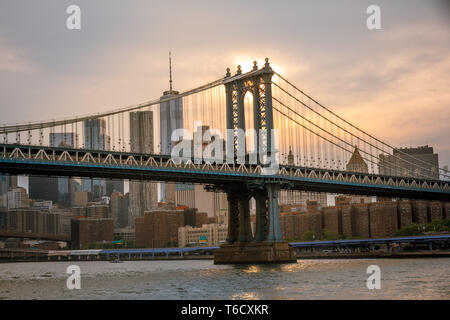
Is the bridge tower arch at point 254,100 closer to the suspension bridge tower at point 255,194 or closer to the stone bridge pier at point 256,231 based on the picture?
the suspension bridge tower at point 255,194

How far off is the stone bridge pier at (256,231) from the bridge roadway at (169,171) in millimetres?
2041

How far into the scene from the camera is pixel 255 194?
89.8 meters

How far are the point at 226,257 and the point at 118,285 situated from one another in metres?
33.1

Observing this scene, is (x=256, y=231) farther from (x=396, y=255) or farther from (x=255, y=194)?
(x=396, y=255)

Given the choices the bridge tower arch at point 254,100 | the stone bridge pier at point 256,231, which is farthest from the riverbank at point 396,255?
the bridge tower arch at point 254,100

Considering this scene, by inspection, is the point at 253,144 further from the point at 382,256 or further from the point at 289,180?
the point at 382,256

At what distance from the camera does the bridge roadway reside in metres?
72.4

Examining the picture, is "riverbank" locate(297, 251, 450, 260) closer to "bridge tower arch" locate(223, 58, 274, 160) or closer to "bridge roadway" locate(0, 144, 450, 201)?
"bridge roadway" locate(0, 144, 450, 201)

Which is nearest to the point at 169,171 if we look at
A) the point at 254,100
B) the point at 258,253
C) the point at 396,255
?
the point at 258,253

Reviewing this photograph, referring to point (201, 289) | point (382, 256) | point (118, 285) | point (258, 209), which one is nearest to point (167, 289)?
point (201, 289)

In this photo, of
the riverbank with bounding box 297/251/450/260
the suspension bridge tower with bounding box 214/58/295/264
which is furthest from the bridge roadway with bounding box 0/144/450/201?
the riverbank with bounding box 297/251/450/260

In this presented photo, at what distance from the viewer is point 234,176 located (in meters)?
85.2

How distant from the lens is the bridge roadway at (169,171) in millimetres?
72438
